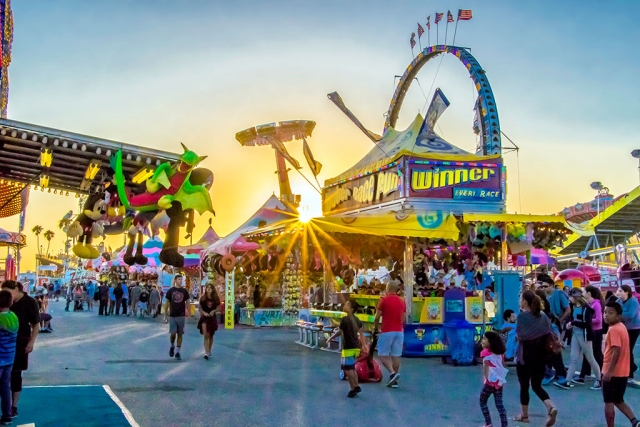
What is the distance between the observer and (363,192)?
Answer: 20500mm

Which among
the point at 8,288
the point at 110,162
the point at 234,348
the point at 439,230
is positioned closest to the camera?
the point at 8,288

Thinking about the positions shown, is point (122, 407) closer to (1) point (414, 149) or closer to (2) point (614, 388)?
(2) point (614, 388)

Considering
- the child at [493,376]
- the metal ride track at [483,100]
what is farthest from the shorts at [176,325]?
the metal ride track at [483,100]

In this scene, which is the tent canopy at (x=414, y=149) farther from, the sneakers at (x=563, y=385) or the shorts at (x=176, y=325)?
the sneakers at (x=563, y=385)

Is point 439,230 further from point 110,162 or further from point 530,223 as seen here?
point 110,162

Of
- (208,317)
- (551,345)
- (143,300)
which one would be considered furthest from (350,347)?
(143,300)

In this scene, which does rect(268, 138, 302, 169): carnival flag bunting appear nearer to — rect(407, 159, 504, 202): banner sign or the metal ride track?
the metal ride track

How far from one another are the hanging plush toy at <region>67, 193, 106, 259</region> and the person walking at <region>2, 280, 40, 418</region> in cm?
217

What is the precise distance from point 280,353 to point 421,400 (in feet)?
21.3

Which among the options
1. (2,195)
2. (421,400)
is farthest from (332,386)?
(2,195)

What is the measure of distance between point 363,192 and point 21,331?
1382 cm

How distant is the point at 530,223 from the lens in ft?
53.2

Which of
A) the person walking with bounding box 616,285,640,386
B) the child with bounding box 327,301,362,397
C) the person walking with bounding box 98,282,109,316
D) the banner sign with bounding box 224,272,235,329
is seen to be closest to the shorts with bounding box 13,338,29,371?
the child with bounding box 327,301,362,397

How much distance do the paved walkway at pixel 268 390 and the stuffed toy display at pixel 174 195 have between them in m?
2.08
